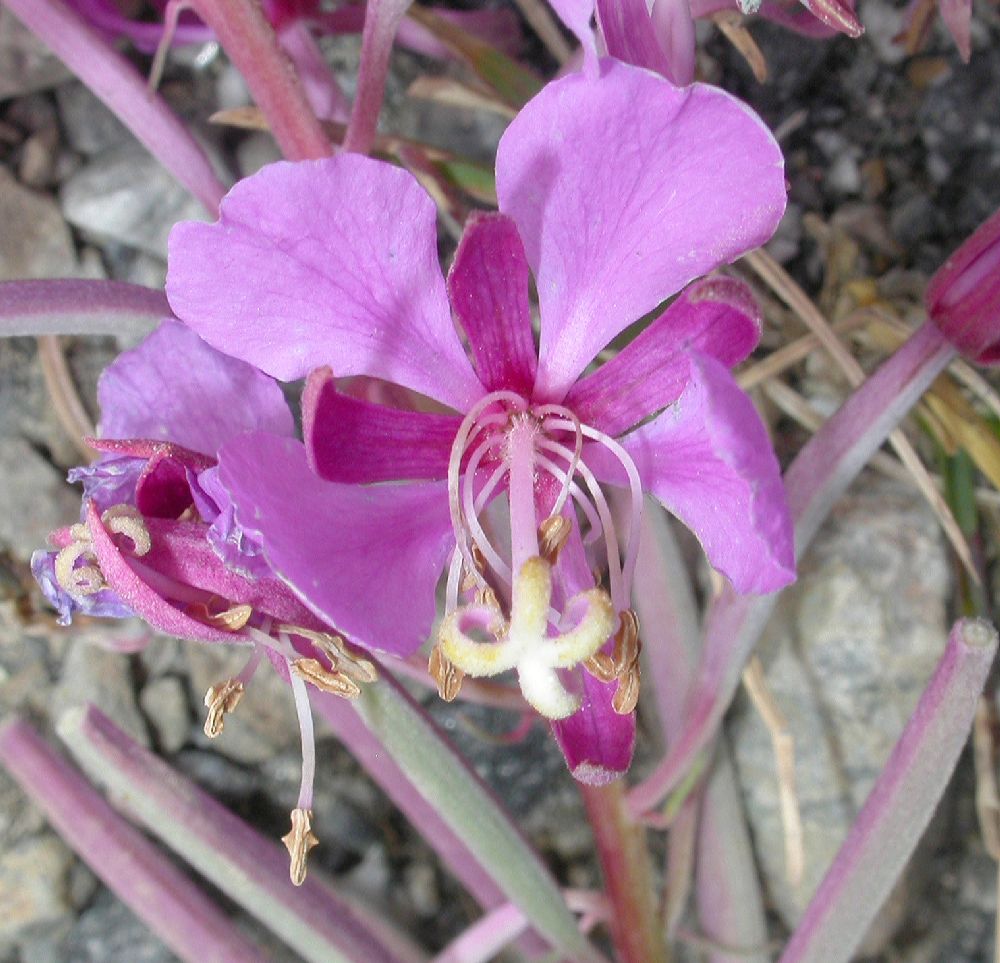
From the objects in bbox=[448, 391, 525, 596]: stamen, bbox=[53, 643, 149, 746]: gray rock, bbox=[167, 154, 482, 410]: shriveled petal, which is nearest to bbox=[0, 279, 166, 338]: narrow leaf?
bbox=[167, 154, 482, 410]: shriveled petal

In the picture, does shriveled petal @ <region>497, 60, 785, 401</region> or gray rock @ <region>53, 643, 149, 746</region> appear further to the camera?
gray rock @ <region>53, 643, 149, 746</region>

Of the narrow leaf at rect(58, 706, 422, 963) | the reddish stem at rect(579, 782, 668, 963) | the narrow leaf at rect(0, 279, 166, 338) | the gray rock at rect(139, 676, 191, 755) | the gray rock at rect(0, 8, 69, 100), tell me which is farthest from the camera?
the gray rock at rect(139, 676, 191, 755)

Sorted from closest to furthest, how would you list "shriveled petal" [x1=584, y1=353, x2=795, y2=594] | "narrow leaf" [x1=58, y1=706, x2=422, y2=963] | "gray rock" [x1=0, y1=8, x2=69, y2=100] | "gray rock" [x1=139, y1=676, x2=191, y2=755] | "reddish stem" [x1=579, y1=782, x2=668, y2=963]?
"shriveled petal" [x1=584, y1=353, x2=795, y2=594], "narrow leaf" [x1=58, y1=706, x2=422, y2=963], "reddish stem" [x1=579, y1=782, x2=668, y2=963], "gray rock" [x1=0, y1=8, x2=69, y2=100], "gray rock" [x1=139, y1=676, x2=191, y2=755]

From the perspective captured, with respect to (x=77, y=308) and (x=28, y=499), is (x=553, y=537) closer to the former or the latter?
(x=77, y=308)

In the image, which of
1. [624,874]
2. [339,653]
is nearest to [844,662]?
[624,874]

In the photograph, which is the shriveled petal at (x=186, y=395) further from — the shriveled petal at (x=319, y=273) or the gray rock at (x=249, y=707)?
the gray rock at (x=249, y=707)

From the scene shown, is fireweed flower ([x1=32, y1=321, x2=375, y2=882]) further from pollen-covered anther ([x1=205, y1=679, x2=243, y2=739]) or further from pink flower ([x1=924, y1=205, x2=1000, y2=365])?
pink flower ([x1=924, y1=205, x2=1000, y2=365])

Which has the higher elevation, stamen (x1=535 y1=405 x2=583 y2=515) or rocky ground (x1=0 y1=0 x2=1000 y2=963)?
stamen (x1=535 y1=405 x2=583 y2=515)

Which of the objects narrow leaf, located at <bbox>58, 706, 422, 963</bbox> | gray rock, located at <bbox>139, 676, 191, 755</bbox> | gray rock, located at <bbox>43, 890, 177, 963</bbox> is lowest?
gray rock, located at <bbox>43, 890, 177, 963</bbox>
